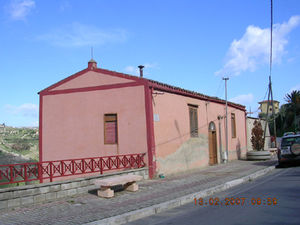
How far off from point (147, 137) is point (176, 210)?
6107 mm

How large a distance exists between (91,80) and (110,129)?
258 centimetres

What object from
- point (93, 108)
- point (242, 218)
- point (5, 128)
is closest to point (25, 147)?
point (5, 128)

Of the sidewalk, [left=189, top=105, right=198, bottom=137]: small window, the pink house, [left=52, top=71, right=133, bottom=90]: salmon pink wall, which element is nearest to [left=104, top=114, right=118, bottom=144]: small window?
the pink house

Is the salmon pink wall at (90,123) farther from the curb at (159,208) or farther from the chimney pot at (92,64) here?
the curb at (159,208)

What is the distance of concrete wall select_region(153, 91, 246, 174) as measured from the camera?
14.5 metres

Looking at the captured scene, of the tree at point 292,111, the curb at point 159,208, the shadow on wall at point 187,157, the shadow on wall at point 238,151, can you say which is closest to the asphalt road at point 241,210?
the curb at point 159,208

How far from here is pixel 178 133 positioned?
52.1 feet

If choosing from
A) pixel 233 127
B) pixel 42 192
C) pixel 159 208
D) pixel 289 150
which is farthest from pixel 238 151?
pixel 42 192

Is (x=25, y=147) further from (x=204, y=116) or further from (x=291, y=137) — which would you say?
(x=291, y=137)

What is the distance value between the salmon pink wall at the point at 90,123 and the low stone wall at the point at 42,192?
3607 mm

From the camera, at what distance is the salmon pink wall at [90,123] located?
14.3m

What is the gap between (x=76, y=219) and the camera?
6.95m

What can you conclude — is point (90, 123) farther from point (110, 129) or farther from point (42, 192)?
point (42, 192)

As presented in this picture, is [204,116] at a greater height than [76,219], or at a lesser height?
greater
